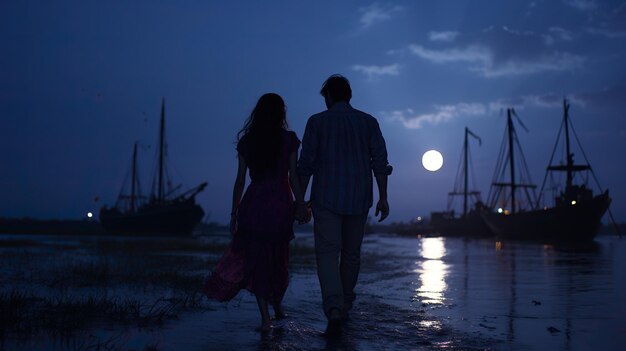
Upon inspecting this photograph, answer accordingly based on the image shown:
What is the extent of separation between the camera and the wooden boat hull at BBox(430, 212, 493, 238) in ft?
233

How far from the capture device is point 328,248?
4.57 m

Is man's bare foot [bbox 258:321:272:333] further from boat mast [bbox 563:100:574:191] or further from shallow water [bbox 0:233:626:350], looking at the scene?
boat mast [bbox 563:100:574:191]

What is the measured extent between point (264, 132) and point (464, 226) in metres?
74.6

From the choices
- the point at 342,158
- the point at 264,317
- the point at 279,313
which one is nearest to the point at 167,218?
the point at 279,313

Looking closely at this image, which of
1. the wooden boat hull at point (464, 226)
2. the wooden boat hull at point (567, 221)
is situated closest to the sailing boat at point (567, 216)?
the wooden boat hull at point (567, 221)

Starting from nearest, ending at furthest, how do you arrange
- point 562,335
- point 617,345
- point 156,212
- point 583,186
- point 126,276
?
point 617,345
point 562,335
point 126,276
point 583,186
point 156,212

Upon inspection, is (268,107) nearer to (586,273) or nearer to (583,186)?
(586,273)

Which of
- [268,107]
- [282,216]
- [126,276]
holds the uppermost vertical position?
[268,107]

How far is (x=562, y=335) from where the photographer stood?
13.0ft

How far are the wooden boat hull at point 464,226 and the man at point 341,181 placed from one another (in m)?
66.6

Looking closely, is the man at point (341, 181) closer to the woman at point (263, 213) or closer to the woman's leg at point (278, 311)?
the woman at point (263, 213)

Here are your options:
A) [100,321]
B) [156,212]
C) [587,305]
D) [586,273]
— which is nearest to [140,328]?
[100,321]

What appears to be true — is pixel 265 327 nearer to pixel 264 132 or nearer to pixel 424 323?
pixel 424 323

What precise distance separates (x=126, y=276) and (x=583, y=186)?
39.4m
